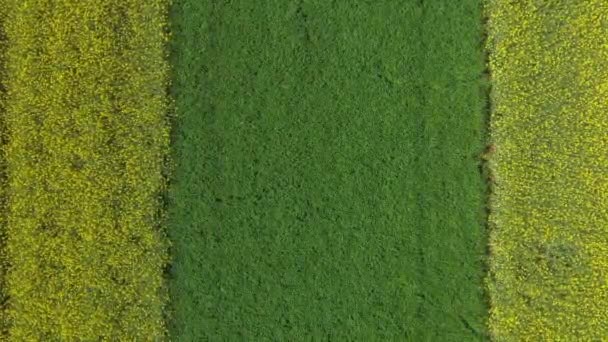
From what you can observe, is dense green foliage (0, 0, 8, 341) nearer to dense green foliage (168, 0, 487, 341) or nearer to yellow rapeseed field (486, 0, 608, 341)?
dense green foliage (168, 0, 487, 341)

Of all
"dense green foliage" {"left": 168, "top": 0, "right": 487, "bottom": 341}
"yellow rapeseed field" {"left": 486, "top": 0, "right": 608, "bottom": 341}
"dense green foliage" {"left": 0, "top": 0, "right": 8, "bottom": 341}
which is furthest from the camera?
"dense green foliage" {"left": 0, "top": 0, "right": 8, "bottom": 341}

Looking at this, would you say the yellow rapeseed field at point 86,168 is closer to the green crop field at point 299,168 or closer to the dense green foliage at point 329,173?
the green crop field at point 299,168

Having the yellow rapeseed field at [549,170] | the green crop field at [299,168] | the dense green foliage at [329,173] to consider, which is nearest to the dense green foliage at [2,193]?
the green crop field at [299,168]

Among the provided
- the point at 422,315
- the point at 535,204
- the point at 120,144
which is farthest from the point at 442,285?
the point at 120,144

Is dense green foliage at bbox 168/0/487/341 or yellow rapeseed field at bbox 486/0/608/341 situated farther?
dense green foliage at bbox 168/0/487/341

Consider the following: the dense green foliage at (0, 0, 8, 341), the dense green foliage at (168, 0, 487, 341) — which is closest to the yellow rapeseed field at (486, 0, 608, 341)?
the dense green foliage at (168, 0, 487, 341)

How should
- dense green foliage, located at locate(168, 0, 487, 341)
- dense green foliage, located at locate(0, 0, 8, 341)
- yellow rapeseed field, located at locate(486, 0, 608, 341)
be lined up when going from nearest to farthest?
yellow rapeseed field, located at locate(486, 0, 608, 341) < dense green foliage, located at locate(168, 0, 487, 341) < dense green foliage, located at locate(0, 0, 8, 341)
